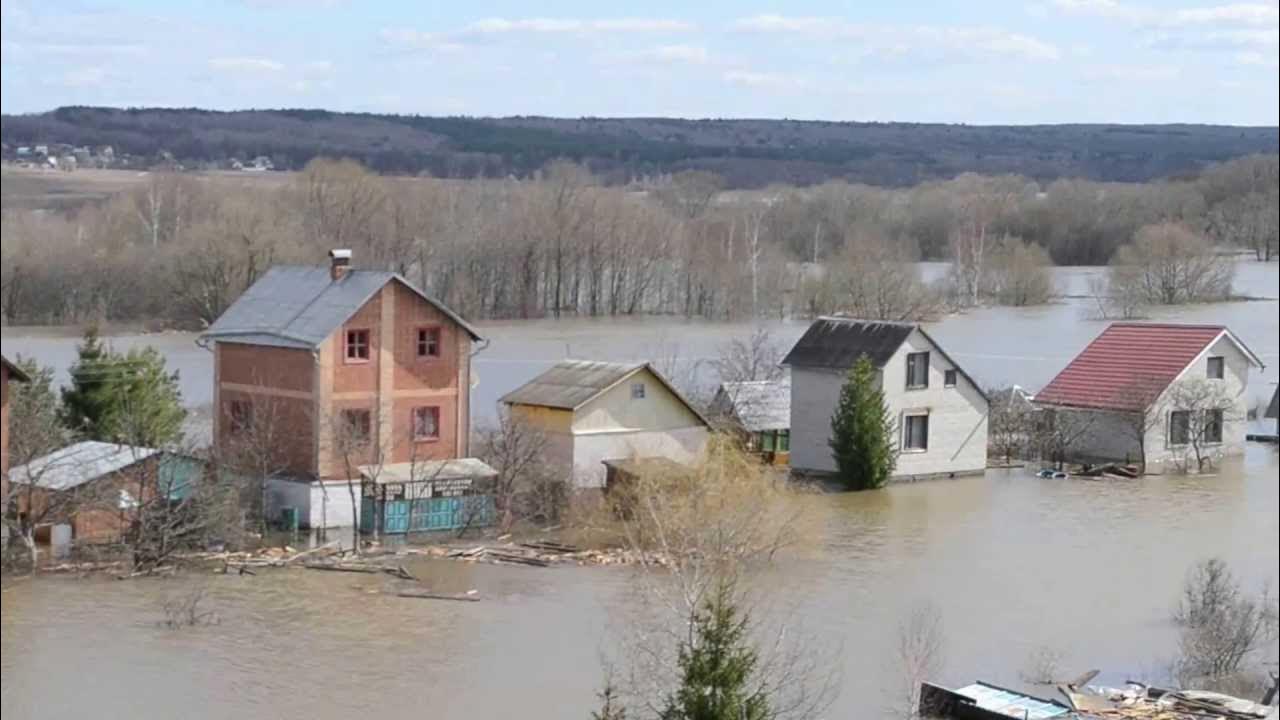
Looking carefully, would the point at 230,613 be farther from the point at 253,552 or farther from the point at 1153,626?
the point at 1153,626

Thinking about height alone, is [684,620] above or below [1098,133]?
below

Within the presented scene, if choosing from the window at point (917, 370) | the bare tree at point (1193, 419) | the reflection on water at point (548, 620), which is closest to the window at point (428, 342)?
the reflection on water at point (548, 620)

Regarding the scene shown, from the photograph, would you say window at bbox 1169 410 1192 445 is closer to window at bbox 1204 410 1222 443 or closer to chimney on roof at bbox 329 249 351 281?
window at bbox 1204 410 1222 443

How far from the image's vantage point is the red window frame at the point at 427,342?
1101cm

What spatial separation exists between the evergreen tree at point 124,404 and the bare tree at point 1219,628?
5190 millimetres

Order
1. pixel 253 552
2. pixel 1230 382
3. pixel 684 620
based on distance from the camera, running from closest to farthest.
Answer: pixel 684 620 < pixel 253 552 < pixel 1230 382

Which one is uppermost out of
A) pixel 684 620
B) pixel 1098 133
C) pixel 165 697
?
pixel 1098 133

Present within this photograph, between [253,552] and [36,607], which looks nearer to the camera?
[36,607]

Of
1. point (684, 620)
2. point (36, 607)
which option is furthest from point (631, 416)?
point (684, 620)

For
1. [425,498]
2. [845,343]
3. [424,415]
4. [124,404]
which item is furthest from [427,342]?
[845,343]

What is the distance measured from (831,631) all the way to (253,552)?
325 centimetres

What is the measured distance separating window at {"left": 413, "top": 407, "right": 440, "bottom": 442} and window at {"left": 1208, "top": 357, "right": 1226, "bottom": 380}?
558cm

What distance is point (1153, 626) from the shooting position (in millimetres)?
8094

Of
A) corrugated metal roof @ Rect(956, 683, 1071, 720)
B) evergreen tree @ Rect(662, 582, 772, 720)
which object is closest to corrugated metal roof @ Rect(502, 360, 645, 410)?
corrugated metal roof @ Rect(956, 683, 1071, 720)
